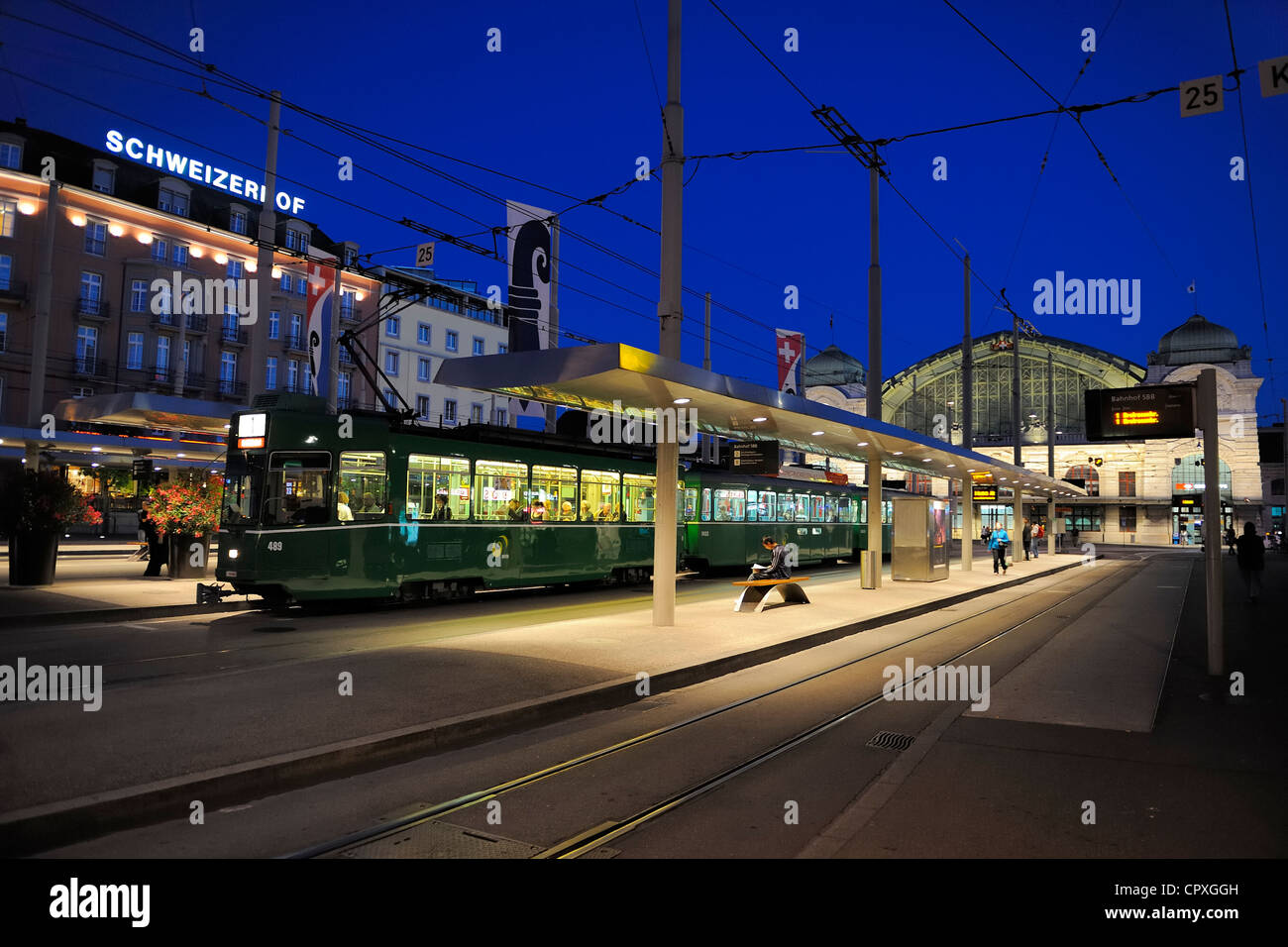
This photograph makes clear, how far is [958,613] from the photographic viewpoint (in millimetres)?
17891

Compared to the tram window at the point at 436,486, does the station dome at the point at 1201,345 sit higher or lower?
higher

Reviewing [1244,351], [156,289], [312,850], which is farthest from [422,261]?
[1244,351]

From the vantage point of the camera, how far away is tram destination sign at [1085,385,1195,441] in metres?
11.0

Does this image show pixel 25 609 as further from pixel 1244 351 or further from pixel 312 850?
pixel 1244 351

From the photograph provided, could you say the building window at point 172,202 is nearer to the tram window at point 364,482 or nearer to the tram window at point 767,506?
the tram window at point 767,506

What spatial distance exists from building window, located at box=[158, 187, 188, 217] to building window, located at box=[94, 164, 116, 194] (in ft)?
6.87

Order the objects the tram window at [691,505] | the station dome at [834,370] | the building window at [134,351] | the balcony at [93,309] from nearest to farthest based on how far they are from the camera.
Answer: the tram window at [691,505] < the balcony at [93,309] < the building window at [134,351] < the station dome at [834,370]

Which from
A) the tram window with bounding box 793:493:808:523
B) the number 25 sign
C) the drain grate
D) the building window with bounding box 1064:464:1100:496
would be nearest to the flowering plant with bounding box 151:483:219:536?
the drain grate

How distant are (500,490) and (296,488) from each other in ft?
14.3

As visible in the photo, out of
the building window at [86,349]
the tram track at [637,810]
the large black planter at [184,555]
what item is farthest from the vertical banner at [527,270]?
the building window at [86,349]

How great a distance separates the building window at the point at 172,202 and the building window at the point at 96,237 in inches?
111

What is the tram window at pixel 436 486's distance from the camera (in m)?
15.8

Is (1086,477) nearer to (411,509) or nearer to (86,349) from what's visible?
(411,509)

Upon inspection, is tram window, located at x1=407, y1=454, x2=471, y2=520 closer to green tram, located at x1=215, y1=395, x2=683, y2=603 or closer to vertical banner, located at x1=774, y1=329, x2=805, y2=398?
green tram, located at x1=215, y1=395, x2=683, y2=603
